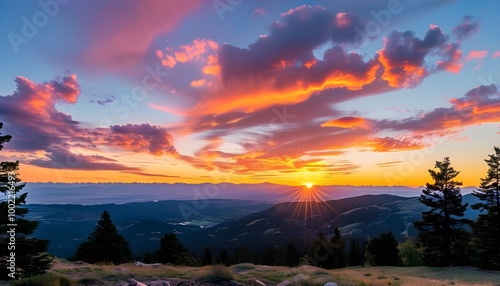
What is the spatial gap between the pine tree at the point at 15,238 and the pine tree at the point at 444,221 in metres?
39.0

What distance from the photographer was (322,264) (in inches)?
2292

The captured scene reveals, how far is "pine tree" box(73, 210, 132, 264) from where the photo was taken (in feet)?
152

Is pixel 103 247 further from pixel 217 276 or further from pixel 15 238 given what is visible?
pixel 217 276

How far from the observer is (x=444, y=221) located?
115ft

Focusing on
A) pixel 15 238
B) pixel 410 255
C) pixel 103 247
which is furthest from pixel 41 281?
pixel 410 255

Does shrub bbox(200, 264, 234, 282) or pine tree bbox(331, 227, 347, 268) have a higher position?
shrub bbox(200, 264, 234, 282)

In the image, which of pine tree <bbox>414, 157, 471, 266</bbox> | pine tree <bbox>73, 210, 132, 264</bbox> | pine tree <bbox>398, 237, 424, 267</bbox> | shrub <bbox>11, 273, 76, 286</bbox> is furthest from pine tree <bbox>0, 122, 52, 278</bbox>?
pine tree <bbox>398, 237, 424, 267</bbox>

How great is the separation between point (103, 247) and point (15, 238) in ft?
118

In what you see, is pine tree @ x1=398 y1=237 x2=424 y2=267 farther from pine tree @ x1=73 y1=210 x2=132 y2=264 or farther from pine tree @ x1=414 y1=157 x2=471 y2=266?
pine tree @ x1=73 y1=210 x2=132 y2=264

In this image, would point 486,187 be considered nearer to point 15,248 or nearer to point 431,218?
point 431,218

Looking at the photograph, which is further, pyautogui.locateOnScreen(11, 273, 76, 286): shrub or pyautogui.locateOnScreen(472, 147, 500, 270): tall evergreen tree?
pyautogui.locateOnScreen(472, 147, 500, 270): tall evergreen tree

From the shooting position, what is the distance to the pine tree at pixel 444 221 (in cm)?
3488

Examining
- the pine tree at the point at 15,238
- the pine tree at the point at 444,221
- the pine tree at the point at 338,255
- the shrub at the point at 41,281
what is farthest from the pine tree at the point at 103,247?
the pine tree at the point at 444,221

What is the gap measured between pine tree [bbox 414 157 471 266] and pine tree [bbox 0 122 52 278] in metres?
39.0
